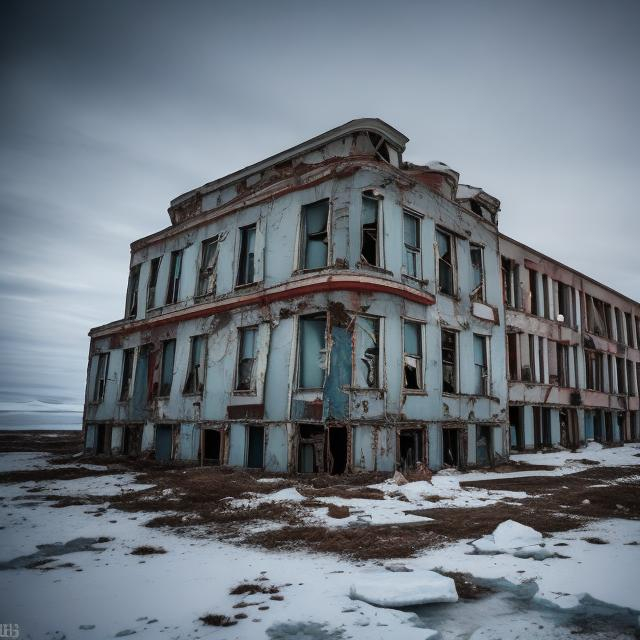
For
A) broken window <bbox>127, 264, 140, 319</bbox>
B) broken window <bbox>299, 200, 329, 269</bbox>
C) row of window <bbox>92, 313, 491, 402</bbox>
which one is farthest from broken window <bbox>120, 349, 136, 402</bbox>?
broken window <bbox>299, 200, 329, 269</bbox>

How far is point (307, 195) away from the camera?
12664 millimetres

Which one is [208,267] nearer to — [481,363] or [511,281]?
[481,363]

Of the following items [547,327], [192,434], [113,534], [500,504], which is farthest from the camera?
[547,327]

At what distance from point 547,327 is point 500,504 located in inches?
581

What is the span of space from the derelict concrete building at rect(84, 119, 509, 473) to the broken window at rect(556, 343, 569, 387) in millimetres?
6425

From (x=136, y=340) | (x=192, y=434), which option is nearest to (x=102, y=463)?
(x=192, y=434)

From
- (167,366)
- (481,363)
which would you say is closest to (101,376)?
(167,366)

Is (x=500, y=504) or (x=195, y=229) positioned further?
(x=195, y=229)

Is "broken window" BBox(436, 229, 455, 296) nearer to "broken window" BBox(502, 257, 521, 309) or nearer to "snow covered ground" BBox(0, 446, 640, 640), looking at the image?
"broken window" BBox(502, 257, 521, 309)

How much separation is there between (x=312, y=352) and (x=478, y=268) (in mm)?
7608

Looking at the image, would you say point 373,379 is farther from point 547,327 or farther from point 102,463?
point 547,327

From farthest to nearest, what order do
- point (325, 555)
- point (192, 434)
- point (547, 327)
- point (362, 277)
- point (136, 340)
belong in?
point (547, 327) → point (136, 340) → point (192, 434) → point (362, 277) → point (325, 555)

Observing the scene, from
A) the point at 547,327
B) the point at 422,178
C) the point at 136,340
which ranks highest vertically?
the point at 422,178

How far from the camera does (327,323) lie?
10914mm
